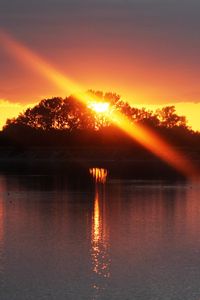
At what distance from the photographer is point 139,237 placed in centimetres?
2617

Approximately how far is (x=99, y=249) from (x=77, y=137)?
399 feet

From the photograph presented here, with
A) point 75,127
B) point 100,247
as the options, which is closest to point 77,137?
point 75,127

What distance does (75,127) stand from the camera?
153 meters

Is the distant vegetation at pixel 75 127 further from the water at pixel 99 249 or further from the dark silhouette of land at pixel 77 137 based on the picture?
the water at pixel 99 249

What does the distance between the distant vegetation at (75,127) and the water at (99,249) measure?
10236cm

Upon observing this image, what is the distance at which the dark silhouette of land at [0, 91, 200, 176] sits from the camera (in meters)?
139

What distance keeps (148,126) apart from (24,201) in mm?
113188

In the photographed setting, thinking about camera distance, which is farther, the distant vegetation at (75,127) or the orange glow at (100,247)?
the distant vegetation at (75,127)

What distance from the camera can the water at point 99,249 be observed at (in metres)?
18.0

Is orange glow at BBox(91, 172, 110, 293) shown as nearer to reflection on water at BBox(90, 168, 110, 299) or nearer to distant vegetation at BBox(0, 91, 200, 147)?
A: reflection on water at BBox(90, 168, 110, 299)

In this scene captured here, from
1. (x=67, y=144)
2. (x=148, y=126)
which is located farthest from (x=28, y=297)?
(x=148, y=126)

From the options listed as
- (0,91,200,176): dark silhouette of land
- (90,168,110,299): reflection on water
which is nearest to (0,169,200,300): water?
(90,168,110,299): reflection on water

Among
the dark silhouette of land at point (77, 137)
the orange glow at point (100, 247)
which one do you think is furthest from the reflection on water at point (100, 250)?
the dark silhouette of land at point (77, 137)

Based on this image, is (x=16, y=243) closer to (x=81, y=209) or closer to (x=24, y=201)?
(x=81, y=209)
